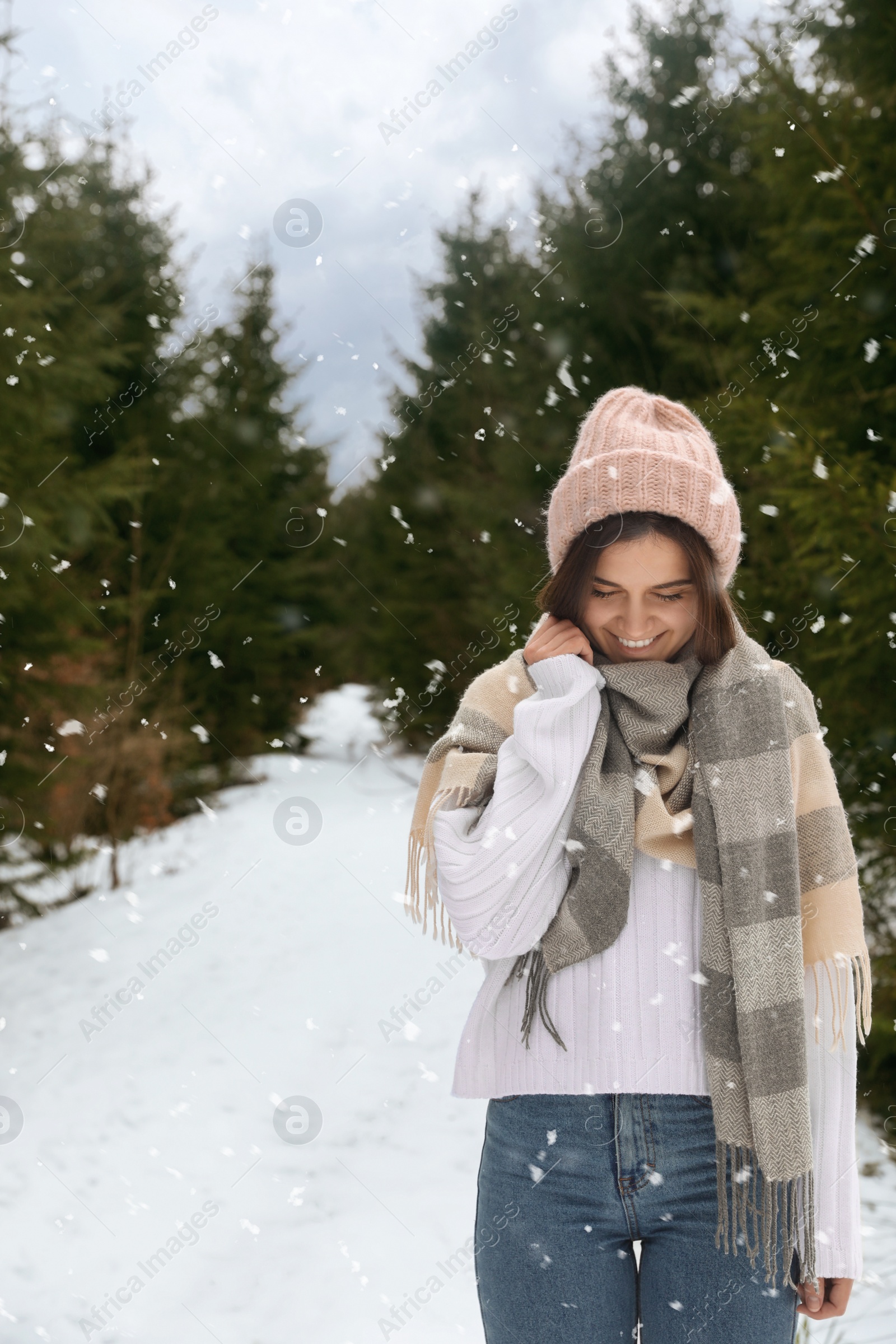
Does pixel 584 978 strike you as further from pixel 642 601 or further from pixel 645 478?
pixel 645 478

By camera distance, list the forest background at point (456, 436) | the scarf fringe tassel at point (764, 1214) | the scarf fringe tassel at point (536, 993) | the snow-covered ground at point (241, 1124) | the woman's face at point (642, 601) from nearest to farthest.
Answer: the scarf fringe tassel at point (764, 1214)
the scarf fringe tassel at point (536, 993)
the woman's face at point (642, 601)
the snow-covered ground at point (241, 1124)
the forest background at point (456, 436)

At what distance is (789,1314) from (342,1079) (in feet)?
13.9

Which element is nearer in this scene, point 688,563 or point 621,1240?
point 621,1240

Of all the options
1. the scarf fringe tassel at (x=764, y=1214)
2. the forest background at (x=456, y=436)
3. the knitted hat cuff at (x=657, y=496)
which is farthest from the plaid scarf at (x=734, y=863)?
the forest background at (x=456, y=436)

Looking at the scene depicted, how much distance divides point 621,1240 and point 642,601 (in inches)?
41.3

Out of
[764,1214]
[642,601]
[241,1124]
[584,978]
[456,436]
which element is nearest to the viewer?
[764,1214]

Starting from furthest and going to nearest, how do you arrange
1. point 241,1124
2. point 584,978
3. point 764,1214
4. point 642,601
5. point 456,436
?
point 456,436
point 241,1124
point 642,601
point 584,978
point 764,1214

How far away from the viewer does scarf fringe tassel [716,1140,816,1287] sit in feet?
4.51

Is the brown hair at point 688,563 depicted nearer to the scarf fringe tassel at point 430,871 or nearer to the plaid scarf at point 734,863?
the plaid scarf at point 734,863

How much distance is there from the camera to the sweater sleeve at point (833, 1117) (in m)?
1.41

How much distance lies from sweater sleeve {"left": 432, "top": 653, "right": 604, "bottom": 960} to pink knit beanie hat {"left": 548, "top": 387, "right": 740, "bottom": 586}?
314mm

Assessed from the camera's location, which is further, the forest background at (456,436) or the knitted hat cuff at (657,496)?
the forest background at (456,436)

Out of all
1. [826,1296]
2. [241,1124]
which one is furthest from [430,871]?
[241,1124]

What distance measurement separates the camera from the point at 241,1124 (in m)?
4.80
